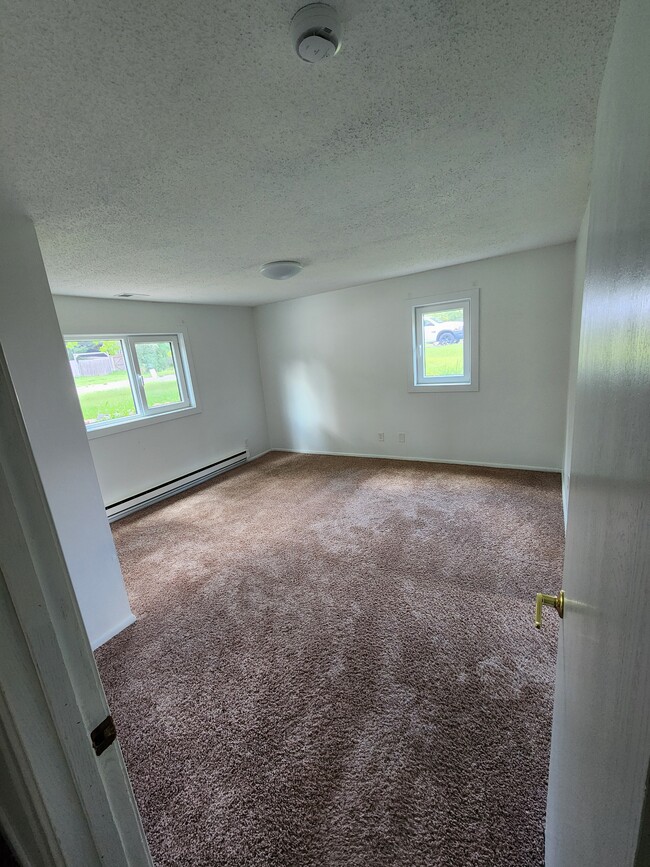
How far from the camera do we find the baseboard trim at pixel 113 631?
1.98m

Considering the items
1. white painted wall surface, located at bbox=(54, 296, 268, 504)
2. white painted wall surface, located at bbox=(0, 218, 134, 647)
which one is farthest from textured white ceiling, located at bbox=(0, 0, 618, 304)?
white painted wall surface, located at bbox=(54, 296, 268, 504)

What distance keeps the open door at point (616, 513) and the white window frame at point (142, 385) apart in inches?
150

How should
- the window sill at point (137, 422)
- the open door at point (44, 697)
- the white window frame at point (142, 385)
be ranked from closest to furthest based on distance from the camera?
the open door at point (44, 697), the window sill at point (137, 422), the white window frame at point (142, 385)

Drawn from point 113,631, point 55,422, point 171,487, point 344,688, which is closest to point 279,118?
point 55,422

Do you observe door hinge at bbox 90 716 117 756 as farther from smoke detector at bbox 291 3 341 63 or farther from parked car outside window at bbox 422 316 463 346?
parked car outside window at bbox 422 316 463 346

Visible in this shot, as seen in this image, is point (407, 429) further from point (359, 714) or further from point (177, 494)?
point (359, 714)

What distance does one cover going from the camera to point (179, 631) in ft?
6.63

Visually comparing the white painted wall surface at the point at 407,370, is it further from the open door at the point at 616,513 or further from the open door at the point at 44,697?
the open door at the point at 44,697

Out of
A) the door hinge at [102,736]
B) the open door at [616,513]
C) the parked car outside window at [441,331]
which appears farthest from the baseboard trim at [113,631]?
the parked car outside window at [441,331]

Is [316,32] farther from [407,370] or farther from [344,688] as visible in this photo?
[407,370]

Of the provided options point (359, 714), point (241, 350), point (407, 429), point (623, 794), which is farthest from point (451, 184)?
point (241, 350)

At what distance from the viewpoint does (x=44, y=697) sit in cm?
48

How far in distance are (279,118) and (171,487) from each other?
12.4 feet

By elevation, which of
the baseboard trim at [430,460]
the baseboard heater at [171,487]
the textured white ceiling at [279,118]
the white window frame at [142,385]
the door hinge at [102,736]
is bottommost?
the baseboard trim at [430,460]
